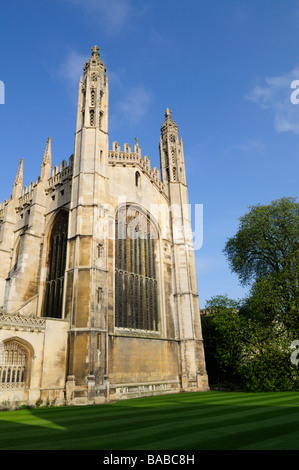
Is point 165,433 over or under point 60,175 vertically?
under

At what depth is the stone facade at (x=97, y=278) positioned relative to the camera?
1641cm

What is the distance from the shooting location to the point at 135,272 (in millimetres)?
23172

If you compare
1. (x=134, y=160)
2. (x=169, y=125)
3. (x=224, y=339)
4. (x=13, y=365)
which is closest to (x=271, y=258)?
(x=224, y=339)

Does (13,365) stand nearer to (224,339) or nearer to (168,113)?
(224,339)

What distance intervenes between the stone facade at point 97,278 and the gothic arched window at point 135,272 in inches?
3.0

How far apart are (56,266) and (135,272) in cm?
540

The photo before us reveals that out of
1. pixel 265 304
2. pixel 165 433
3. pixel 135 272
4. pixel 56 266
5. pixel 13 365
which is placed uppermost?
pixel 56 266

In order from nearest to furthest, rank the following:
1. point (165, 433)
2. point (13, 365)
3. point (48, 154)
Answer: point (165, 433) → point (13, 365) → point (48, 154)

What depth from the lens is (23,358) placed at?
16047 mm

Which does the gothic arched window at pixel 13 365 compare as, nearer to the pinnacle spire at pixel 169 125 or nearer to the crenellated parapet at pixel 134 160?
the crenellated parapet at pixel 134 160

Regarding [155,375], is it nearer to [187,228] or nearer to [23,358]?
[23,358]

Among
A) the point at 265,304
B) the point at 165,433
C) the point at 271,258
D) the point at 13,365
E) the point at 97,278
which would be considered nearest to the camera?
the point at 165,433

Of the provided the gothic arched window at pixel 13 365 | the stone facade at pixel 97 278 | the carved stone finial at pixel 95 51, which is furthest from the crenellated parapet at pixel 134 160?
the gothic arched window at pixel 13 365
